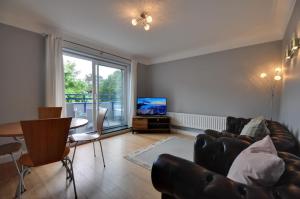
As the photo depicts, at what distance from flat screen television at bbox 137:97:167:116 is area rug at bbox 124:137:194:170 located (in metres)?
0.94

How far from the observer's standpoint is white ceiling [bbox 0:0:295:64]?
84.2 inches

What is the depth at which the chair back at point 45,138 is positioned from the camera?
4.62ft

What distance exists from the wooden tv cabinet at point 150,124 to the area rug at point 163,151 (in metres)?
0.61

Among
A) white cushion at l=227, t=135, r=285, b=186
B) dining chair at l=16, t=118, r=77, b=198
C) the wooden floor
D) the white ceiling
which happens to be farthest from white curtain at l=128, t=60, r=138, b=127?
white cushion at l=227, t=135, r=285, b=186

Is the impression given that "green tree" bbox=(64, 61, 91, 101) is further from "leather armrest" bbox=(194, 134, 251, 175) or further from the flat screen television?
"leather armrest" bbox=(194, 134, 251, 175)

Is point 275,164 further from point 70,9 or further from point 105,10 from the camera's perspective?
point 70,9

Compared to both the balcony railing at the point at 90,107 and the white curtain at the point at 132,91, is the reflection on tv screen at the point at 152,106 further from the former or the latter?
the balcony railing at the point at 90,107

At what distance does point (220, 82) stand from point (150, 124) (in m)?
2.22

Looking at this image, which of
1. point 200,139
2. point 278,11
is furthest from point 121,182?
point 278,11

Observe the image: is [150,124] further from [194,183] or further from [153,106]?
[194,183]

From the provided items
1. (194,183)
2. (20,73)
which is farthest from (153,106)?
(194,183)

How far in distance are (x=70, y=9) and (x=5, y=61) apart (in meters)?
1.38

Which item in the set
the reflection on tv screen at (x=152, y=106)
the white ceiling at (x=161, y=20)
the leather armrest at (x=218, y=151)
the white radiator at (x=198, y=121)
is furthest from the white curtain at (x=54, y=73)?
the white radiator at (x=198, y=121)

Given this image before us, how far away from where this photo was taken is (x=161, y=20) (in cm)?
257
